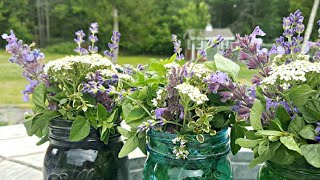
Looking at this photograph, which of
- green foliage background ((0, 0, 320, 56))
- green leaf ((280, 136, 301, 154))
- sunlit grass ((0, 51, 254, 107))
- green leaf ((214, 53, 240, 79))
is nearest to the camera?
green leaf ((280, 136, 301, 154))

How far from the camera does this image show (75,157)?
0.67m

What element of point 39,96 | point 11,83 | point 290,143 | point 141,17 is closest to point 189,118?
point 290,143

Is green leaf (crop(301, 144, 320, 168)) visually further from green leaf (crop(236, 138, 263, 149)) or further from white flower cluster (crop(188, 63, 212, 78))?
white flower cluster (crop(188, 63, 212, 78))

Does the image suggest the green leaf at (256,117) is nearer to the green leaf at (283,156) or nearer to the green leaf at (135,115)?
the green leaf at (283,156)

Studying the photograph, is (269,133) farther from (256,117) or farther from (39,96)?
(39,96)

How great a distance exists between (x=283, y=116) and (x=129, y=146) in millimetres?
210

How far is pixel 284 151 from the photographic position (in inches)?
19.9

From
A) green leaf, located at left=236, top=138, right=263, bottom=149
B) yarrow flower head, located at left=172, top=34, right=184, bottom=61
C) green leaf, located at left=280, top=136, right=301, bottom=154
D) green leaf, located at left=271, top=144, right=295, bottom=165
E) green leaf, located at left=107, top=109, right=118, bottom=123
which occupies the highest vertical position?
yarrow flower head, located at left=172, top=34, right=184, bottom=61

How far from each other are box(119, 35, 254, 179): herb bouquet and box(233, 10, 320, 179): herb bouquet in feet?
0.09

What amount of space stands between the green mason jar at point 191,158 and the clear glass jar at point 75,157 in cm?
11

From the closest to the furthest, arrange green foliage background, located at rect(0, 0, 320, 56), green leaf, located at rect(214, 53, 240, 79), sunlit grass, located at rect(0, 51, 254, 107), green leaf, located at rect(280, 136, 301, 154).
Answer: green leaf, located at rect(280, 136, 301, 154) → green leaf, located at rect(214, 53, 240, 79) → sunlit grass, located at rect(0, 51, 254, 107) → green foliage background, located at rect(0, 0, 320, 56)

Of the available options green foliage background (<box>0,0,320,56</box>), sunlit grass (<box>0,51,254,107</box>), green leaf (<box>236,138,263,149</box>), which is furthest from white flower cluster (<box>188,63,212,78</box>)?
green foliage background (<box>0,0,320,56</box>)

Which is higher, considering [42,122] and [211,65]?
[211,65]

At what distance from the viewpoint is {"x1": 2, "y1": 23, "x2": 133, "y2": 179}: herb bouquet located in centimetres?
65
